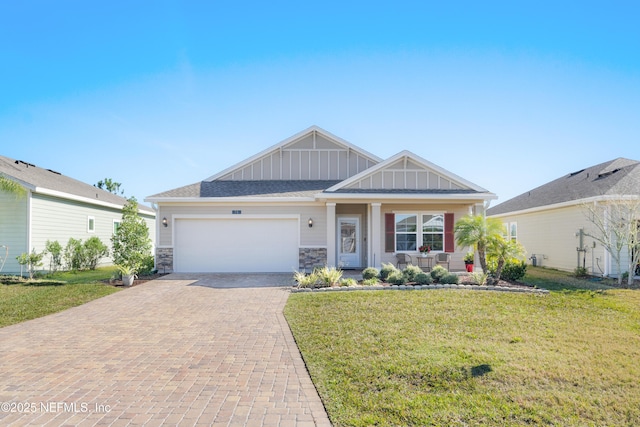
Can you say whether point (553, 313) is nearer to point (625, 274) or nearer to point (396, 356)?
point (396, 356)

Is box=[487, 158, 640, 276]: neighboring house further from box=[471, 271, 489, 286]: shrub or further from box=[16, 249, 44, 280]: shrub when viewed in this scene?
box=[16, 249, 44, 280]: shrub

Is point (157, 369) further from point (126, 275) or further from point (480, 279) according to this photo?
point (480, 279)

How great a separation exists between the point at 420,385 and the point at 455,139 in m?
12.6

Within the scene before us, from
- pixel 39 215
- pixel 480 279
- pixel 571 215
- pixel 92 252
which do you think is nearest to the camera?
pixel 480 279

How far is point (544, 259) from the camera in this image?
17.5 meters

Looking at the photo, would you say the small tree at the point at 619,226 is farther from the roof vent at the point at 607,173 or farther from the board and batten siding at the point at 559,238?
the roof vent at the point at 607,173

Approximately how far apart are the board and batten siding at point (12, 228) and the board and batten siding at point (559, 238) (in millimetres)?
21302

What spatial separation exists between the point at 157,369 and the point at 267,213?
1014cm

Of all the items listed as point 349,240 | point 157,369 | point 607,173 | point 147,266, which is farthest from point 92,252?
point 607,173

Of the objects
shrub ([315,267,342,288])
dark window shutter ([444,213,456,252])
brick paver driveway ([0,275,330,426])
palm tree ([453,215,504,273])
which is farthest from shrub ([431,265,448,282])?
brick paver driveway ([0,275,330,426])

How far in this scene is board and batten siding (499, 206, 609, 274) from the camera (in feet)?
46.0

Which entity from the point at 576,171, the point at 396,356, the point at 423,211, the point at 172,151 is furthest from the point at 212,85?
the point at 576,171

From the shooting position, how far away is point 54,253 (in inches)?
591

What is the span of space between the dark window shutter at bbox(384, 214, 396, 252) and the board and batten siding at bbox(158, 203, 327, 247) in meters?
2.45
